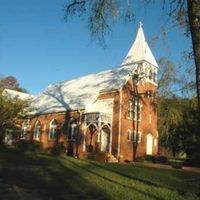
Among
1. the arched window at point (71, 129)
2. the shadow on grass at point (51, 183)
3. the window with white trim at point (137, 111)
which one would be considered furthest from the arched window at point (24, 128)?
the shadow on grass at point (51, 183)

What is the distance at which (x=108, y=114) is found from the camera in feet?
128

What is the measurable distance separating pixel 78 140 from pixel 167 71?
1240 cm

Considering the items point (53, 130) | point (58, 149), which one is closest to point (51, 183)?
point (58, 149)

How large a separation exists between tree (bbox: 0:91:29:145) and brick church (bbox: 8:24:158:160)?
16.8ft

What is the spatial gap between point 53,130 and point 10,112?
8.57 meters

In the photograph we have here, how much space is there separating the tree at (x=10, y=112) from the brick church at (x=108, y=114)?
16.8 ft

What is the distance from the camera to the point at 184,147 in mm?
55875

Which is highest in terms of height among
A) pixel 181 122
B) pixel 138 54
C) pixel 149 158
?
pixel 138 54

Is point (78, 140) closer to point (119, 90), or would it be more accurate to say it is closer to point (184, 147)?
point (119, 90)

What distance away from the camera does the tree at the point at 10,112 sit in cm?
3653

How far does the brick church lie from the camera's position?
128 feet

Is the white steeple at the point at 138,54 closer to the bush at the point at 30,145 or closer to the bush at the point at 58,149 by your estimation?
the bush at the point at 58,149

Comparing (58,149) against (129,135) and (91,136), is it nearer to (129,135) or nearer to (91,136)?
(91,136)

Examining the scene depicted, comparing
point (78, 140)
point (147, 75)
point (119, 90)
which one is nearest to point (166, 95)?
point (147, 75)
